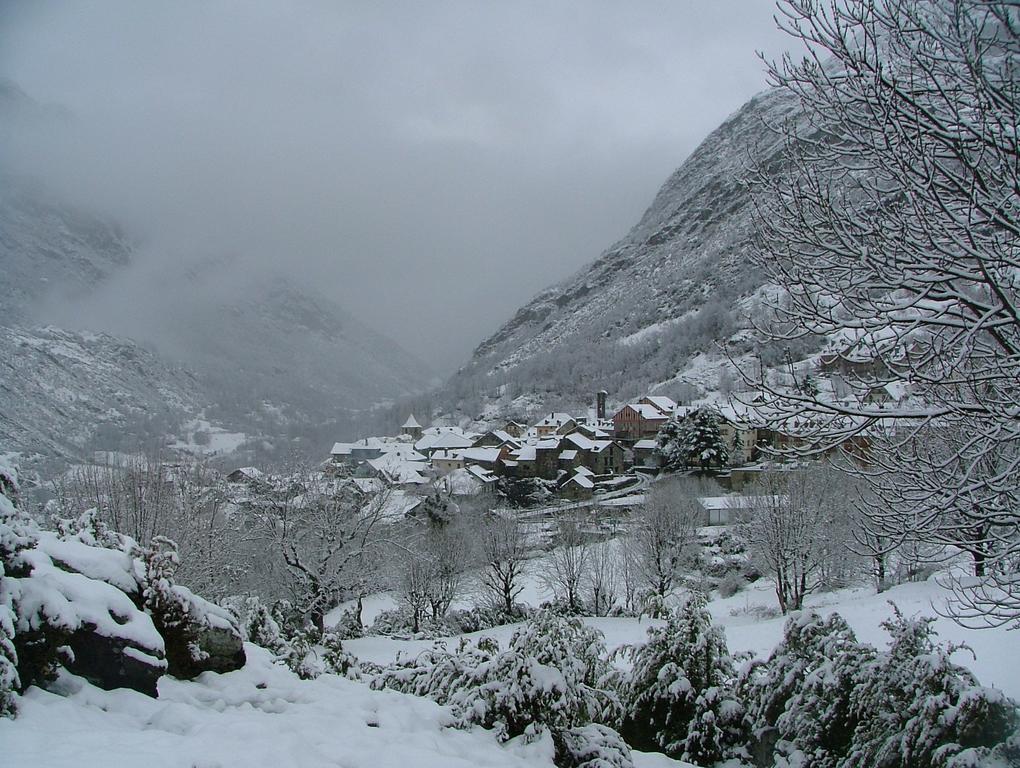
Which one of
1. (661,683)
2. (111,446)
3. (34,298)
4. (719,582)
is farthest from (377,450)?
(34,298)

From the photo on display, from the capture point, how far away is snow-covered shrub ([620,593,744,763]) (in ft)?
23.3

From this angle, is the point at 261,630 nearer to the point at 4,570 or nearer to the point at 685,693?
the point at 4,570

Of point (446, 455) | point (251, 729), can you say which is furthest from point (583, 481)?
point (251, 729)

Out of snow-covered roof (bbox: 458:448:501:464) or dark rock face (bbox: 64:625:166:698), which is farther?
snow-covered roof (bbox: 458:448:501:464)

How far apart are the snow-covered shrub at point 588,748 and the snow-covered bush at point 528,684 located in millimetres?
125

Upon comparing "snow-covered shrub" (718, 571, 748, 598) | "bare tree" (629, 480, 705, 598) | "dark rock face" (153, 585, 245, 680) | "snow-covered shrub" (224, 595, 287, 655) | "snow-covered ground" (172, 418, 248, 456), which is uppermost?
"snow-covered ground" (172, 418, 248, 456)

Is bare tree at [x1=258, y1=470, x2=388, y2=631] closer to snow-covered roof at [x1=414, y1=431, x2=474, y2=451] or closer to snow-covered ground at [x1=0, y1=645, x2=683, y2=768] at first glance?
snow-covered ground at [x1=0, y1=645, x2=683, y2=768]

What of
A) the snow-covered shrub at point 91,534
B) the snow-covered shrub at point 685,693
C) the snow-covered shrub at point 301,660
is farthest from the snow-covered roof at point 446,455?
the snow-covered shrub at point 685,693

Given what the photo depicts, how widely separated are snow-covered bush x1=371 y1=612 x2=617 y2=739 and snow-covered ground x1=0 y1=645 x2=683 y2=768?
262 mm

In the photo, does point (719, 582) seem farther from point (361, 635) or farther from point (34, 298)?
point (34, 298)

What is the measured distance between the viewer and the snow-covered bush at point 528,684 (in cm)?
605

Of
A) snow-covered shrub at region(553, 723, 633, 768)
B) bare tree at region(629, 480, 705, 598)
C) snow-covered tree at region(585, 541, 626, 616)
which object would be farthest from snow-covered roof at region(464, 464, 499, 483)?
snow-covered shrub at region(553, 723, 633, 768)

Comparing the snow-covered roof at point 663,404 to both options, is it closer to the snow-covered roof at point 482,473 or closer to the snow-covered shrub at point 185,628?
the snow-covered roof at point 482,473

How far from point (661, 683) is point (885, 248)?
5.75 metres
